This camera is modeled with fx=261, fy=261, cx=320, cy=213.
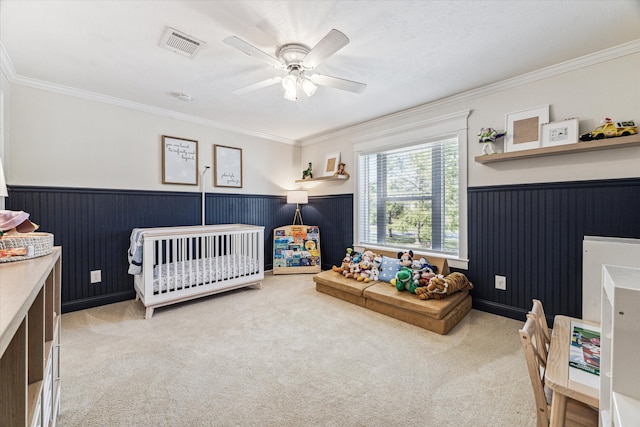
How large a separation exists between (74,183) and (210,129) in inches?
65.6

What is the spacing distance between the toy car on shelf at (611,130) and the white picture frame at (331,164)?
2.79m

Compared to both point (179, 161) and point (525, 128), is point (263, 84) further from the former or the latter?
point (525, 128)

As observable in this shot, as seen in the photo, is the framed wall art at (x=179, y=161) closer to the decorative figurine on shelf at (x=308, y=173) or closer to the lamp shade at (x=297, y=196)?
the lamp shade at (x=297, y=196)

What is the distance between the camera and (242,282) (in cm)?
325

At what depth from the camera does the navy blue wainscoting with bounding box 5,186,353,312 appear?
8.61ft

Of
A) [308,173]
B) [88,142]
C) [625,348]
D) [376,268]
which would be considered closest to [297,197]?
[308,173]

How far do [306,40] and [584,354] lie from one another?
228 centimetres

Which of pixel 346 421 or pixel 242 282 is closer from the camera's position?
pixel 346 421

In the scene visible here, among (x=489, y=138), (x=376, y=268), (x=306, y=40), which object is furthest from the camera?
(x=376, y=268)

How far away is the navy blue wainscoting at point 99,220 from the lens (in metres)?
2.62

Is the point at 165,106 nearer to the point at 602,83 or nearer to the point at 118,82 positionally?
the point at 118,82

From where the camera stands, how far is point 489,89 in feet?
8.68

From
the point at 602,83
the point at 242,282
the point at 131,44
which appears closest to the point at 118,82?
the point at 131,44

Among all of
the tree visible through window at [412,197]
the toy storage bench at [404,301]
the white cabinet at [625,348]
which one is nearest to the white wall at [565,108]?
the tree visible through window at [412,197]
